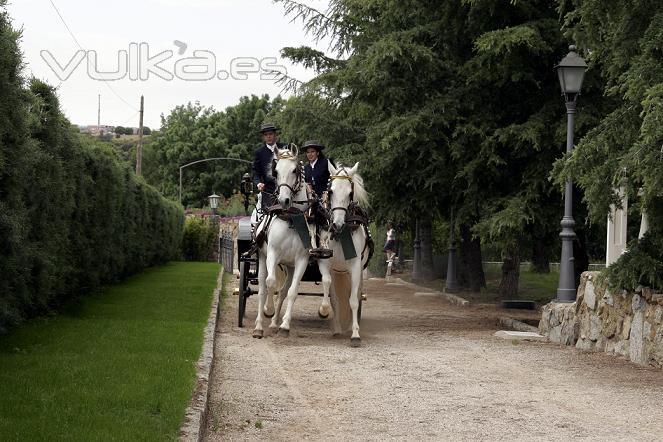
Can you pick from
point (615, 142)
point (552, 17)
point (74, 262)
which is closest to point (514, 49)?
point (552, 17)

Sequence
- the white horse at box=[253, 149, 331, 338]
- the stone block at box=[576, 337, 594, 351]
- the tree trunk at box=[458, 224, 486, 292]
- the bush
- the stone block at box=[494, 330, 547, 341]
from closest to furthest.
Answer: the white horse at box=[253, 149, 331, 338] < the stone block at box=[576, 337, 594, 351] < the stone block at box=[494, 330, 547, 341] < the tree trunk at box=[458, 224, 486, 292] < the bush

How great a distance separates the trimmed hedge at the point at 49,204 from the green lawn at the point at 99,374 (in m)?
0.57

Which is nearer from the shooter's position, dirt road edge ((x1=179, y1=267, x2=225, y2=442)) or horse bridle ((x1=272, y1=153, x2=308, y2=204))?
dirt road edge ((x1=179, y1=267, x2=225, y2=442))

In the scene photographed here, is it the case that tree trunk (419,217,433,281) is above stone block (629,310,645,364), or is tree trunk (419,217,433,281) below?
above

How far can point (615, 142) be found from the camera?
10992 mm

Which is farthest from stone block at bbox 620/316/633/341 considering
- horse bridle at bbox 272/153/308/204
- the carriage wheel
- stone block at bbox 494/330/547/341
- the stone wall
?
the carriage wheel

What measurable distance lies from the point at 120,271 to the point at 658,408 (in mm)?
15223

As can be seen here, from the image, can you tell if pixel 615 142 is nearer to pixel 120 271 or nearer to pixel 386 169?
pixel 386 169

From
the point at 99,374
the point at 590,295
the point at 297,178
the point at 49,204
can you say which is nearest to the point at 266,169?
the point at 297,178

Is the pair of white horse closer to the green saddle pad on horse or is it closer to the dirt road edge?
the green saddle pad on horse

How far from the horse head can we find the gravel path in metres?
2.01

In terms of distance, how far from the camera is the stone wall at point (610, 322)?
435 inches

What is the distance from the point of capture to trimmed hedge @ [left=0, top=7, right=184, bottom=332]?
1001 cm

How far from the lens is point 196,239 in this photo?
47.4m
